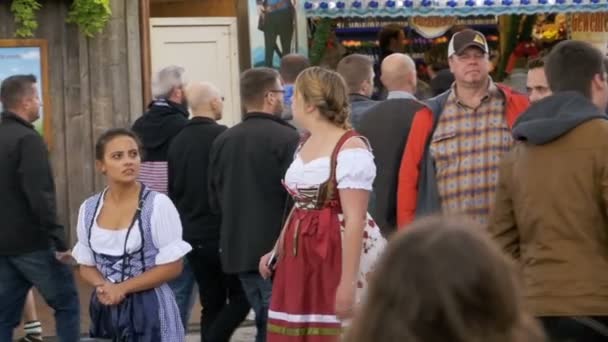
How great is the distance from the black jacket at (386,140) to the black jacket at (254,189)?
52cm

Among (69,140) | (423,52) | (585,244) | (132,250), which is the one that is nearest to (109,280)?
(132,250)

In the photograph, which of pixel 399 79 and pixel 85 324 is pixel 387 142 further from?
pixel 85 324

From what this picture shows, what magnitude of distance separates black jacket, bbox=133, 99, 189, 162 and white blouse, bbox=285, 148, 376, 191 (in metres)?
2.87

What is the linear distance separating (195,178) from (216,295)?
2.47ft

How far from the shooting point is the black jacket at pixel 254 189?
7457 millimetres

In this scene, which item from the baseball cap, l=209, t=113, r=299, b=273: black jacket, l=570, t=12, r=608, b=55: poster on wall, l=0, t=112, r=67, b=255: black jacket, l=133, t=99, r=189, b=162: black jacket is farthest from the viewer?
l=570, t=12, r=608, b=55: poster on wall

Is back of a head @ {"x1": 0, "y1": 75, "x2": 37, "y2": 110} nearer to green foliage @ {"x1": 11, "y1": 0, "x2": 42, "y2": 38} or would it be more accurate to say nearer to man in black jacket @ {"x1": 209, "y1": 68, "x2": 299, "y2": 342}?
Result: man in black jacket @ {"x1": 209, "y1": 68, "x2": 299, "y2": 342}

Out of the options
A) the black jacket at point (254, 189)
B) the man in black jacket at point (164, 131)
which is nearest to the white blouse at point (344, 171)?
the black jacket at point (254, 189)

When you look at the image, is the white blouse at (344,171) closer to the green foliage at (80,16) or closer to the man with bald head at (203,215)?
the man with bald head at (203,215)

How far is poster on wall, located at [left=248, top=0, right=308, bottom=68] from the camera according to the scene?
12758 millimetres

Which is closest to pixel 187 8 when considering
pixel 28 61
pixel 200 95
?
pixel 28 61

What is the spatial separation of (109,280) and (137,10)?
648 cm

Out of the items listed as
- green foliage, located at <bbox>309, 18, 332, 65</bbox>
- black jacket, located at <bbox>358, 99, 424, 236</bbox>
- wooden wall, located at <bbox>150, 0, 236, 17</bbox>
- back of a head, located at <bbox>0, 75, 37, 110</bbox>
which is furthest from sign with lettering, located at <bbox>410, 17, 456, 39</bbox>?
black jacket, located at <bbox>358, 99, 424, 236</bbox>

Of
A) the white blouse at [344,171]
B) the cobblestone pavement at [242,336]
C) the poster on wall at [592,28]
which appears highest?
the poster on wall at [592,28]
